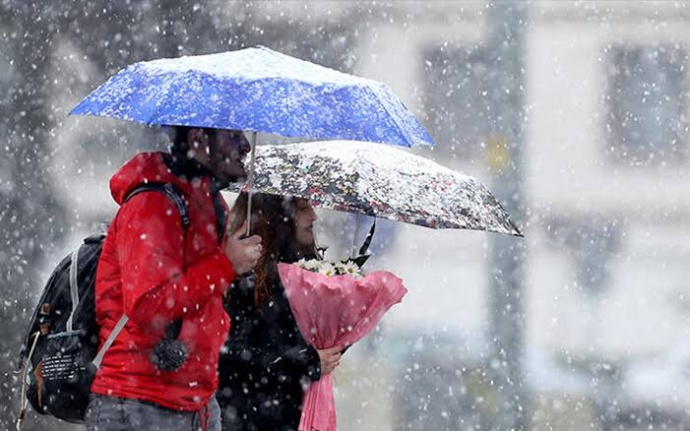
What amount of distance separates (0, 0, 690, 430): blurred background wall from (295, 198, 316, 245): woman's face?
118 inches

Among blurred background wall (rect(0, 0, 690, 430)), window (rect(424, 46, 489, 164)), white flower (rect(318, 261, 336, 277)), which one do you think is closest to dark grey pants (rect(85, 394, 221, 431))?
white flower (rect(318, 261, 336, 277))

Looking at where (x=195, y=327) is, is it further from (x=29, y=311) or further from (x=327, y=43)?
(x=327, y=43)

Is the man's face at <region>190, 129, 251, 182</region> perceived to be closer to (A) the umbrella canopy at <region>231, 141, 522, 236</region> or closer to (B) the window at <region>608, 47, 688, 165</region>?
(A) the umbrella canopy at <region>231, 141, 522, 236</region>

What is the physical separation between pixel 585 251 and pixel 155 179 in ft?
43.6

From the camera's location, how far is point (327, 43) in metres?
13.9

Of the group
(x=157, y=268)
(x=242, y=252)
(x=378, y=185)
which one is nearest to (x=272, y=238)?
(x=378, y=185)

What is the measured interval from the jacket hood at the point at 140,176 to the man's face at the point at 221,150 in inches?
4.2

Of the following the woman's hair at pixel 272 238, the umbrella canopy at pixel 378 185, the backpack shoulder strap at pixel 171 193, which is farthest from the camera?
the woman's hair at pixel 272 238

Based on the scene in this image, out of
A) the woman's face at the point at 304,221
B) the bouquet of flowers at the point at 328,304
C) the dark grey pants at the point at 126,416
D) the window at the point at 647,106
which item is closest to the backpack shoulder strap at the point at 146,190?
the dark grey pants at the point at 126,416

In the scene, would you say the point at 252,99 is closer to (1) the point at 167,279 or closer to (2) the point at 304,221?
(1) the point at 167,279

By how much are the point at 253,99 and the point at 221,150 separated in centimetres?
20

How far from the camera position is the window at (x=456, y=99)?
1560 cm

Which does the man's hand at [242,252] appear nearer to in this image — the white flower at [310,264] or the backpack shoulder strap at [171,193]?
the backpack shoulder strap at [171,193]

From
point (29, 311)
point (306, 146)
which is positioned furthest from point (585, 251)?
point (306, 146)
